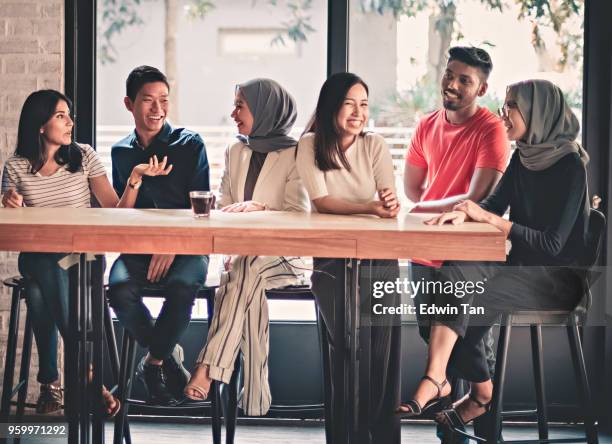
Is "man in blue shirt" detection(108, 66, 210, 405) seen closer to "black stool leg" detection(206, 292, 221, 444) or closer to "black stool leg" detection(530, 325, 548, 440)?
"black stool leg" detection(206, 292, 221, 444)

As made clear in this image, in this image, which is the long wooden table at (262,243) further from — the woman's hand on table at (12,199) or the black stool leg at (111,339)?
the black stool leg at (111,339)

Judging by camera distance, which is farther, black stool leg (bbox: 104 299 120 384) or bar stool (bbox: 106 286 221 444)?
black stool leg (bbox: 104 299 120 384)

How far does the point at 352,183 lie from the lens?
3.21 meters

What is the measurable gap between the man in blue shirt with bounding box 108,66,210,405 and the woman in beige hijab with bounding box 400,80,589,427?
2.74ft

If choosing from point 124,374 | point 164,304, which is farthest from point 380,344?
point 124,374

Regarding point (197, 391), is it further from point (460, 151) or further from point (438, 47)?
point (438, 47)

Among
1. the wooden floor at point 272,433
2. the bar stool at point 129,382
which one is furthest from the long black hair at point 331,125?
the wooden floor at point 272,433

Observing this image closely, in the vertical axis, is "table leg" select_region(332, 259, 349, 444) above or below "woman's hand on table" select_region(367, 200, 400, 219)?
below

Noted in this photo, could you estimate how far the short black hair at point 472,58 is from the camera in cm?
343

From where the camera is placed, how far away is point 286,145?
3.48m

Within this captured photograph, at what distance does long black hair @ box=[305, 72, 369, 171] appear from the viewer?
3186 mm

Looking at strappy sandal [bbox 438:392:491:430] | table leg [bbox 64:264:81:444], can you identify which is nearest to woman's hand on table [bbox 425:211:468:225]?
strappy sandal [bbox 438:392:491:430]

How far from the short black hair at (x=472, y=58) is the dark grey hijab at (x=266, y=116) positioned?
671 mm

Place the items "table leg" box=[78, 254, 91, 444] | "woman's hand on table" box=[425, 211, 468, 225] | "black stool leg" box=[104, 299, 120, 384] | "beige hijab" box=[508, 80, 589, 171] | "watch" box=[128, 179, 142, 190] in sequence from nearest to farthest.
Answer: "woman's hand on table" box=[425, 211, 468, 225], "table leg" box=[78, 254, 91, 444], "beige hijab" box=[508, 80, 589, 171], "watch" box=[128, 179, 142, 190], "black stool leg" box=[104, 299, 120, 384]
